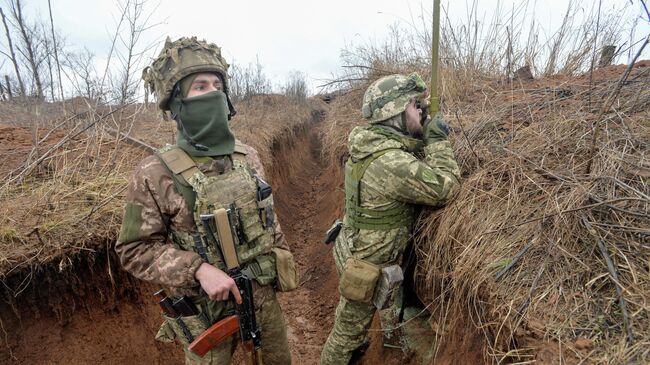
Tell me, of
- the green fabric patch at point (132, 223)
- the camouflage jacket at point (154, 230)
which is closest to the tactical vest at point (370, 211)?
the camouflage jacket at point (154, 230)

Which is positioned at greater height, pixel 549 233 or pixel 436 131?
pixel 436 131

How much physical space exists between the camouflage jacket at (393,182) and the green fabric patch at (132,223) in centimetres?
152

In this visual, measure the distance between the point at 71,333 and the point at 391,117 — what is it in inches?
125

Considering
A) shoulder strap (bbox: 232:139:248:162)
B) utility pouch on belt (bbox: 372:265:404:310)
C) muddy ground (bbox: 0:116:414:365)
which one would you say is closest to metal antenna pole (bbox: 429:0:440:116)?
utility pouch on belt (bbox: 372:265:404:310)

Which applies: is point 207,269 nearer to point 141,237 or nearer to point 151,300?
point 141,237

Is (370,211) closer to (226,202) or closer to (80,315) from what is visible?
(226,202)

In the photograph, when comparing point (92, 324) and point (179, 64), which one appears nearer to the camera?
point (179, 64)

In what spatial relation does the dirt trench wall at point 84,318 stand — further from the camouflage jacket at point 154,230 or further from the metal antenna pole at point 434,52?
→ the metal antenna pole at point 434,52

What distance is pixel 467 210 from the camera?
2.46 meters

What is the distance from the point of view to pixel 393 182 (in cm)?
255

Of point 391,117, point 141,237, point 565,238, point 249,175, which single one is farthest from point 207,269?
point 565,238

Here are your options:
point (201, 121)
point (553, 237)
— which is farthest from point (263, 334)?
point (553, 237)

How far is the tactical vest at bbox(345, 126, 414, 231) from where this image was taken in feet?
8.95

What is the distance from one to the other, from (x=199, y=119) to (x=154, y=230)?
0.69 m
